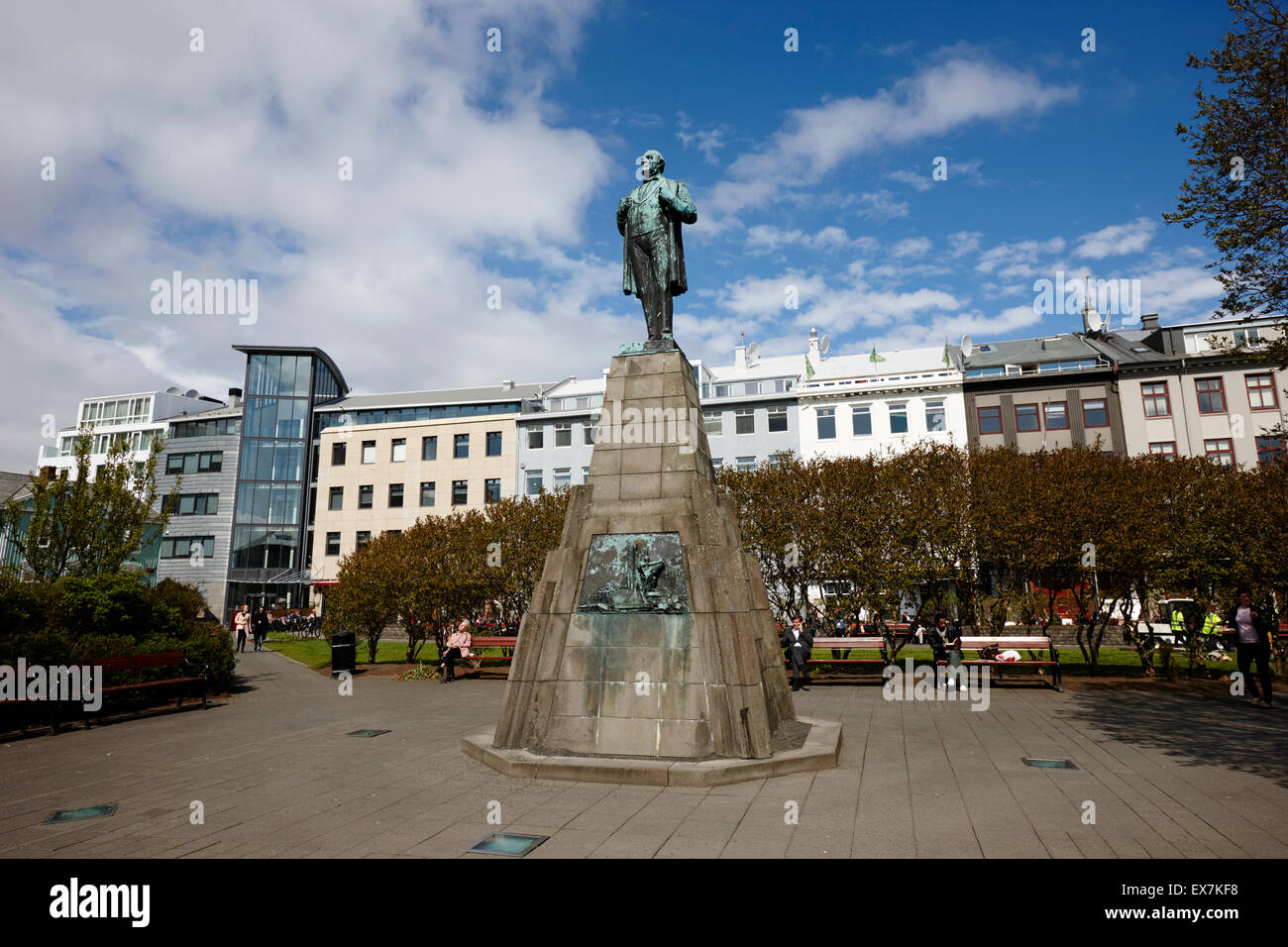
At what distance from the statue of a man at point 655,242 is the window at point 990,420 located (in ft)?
122

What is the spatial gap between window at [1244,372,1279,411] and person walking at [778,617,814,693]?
36.0m

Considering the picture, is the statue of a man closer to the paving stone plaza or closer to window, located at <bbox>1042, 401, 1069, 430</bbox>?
the paving stone plaza

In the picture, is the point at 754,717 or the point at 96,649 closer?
the point at 754,717

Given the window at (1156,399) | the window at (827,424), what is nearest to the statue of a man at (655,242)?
the window at (827,424)

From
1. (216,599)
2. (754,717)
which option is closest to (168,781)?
(754,717)

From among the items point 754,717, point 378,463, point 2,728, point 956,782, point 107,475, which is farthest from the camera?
point 378,463

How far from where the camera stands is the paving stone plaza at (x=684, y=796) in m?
5.82

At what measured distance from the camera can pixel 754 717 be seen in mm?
8367

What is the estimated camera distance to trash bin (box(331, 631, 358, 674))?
2106 centimetres

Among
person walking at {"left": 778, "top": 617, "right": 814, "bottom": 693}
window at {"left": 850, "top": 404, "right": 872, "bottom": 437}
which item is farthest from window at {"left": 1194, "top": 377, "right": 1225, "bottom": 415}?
person walking at {"left": 778, "top": 617, "right": 814, "bottom": 693}

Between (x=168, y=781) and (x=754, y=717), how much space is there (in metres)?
6.66

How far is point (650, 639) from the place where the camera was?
29.2 ft

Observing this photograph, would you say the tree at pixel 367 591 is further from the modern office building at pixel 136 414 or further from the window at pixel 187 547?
the modern office building at pixel 136 414

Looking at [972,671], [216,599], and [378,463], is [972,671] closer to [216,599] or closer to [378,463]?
[378,463]
